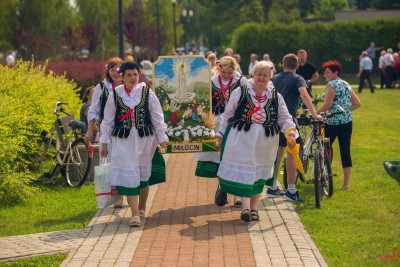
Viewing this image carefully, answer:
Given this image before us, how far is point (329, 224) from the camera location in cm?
1029

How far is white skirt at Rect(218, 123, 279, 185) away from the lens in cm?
1031

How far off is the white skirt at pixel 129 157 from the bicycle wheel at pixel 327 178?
2.53 m

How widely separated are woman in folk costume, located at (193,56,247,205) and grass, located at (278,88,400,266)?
124 centimetres

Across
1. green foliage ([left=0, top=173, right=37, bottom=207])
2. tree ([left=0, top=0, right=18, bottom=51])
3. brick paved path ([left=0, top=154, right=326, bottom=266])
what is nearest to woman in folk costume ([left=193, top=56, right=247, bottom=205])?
brick paved path ([left=0, top=154, right=326, bottom=266])

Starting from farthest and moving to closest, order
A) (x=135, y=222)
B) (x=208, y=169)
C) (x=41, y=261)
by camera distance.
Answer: (x=208, y=169)
(x=135, y=222)
(x=41, y=261)

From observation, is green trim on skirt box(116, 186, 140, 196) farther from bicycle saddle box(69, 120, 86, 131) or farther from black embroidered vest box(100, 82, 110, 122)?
bicycle saddle box(69, 120, 86, 131)

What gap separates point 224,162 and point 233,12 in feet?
236

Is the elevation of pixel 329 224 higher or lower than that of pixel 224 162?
lower

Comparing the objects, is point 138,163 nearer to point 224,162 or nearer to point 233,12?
point 224,162

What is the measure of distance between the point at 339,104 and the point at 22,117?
Result: 4293 mm

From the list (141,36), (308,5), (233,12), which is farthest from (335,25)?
(308,5)

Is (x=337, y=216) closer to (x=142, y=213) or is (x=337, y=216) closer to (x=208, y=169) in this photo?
(x=208, y=169)

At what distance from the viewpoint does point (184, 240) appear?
9.49m

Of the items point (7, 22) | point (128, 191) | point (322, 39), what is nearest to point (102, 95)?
point (128, 191)
